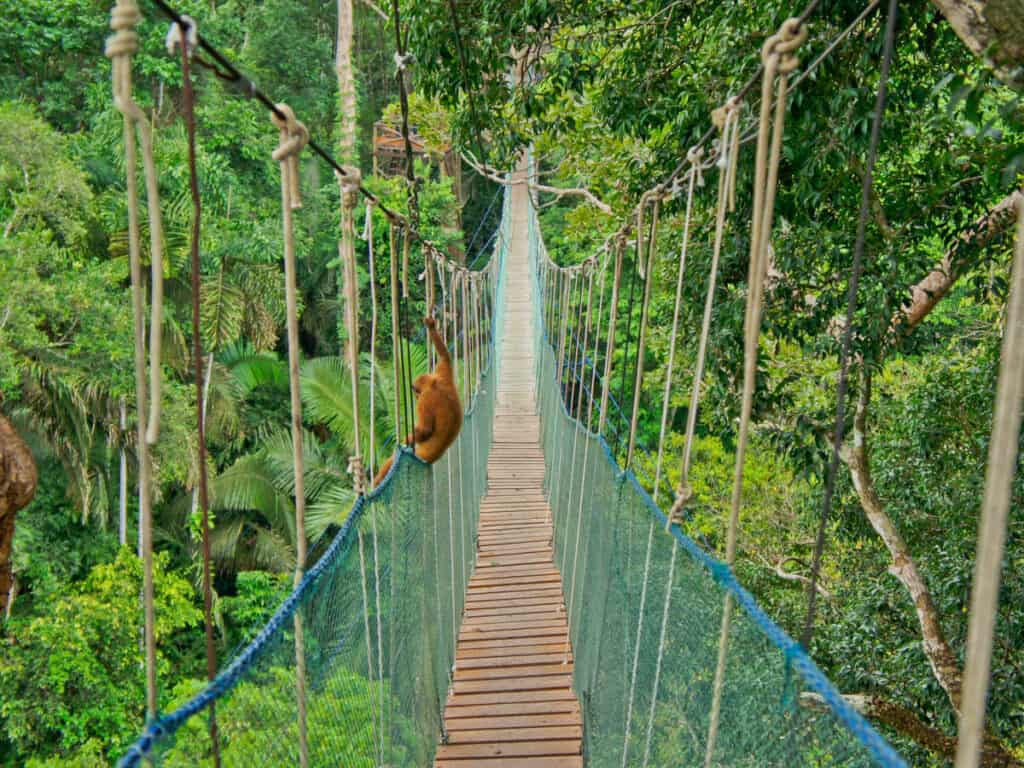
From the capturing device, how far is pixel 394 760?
6.04ft

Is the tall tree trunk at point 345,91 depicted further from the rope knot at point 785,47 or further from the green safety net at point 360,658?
the rope knot at point 785,47

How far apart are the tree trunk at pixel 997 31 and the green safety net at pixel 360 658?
4.30 ft

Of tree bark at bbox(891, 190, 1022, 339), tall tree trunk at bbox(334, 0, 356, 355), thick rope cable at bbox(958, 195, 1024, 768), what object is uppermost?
tall tree trunk at bbox(334, 0, 356, 355)

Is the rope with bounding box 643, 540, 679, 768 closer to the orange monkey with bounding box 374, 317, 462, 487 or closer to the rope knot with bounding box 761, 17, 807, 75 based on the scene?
the rope knot with bounding box 761, 17, 807, 75

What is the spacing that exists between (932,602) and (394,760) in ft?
7.76

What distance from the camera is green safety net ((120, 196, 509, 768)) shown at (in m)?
1.10

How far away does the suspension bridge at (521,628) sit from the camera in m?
1.02

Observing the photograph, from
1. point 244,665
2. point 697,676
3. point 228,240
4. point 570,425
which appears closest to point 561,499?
point 570,425

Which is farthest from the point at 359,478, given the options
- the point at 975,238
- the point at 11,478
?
the point at 11,478

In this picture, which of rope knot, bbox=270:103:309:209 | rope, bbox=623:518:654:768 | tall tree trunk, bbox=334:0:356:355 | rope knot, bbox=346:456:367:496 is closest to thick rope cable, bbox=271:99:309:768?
rope knot, bbox=270:103:309:209

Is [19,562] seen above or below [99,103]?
below

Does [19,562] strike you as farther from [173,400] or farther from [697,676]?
[697,676]

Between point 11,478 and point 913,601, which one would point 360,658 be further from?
point 913,601

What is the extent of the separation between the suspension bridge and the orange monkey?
0.10 meters
